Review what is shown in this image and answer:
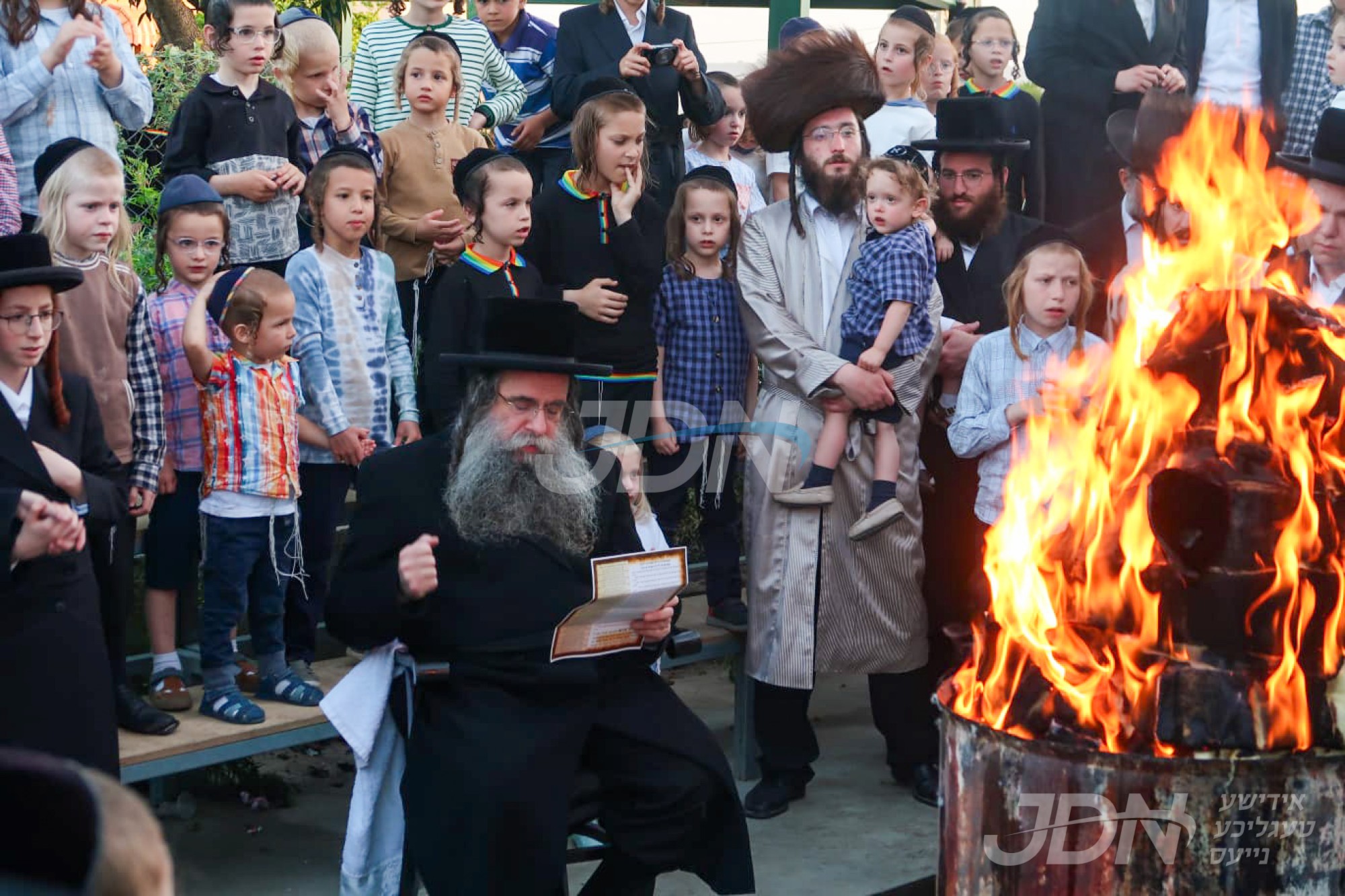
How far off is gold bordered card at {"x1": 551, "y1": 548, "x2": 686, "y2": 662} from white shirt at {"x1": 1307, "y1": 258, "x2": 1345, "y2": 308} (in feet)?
9.01

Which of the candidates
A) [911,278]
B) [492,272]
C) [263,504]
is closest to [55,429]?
[263,504]

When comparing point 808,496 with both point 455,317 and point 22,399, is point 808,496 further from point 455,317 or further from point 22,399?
point 22,399

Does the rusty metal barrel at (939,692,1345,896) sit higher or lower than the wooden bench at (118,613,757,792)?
higher

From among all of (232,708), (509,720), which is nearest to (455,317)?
(232,708)

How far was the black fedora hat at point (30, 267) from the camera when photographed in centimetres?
448

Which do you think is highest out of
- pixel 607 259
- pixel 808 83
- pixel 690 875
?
pixel 808 83

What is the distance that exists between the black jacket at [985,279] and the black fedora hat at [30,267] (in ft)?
12.0

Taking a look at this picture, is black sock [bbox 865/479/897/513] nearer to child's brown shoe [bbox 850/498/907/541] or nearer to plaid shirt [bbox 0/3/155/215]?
child's brown shoe [bbox 850/498/907/541]

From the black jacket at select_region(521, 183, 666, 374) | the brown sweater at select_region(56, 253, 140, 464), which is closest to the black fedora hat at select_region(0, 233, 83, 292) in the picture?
the brown sweater at select_region(56, 253, 140, 464)

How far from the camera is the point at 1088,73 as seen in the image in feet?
25.3

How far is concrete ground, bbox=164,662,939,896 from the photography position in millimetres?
5703

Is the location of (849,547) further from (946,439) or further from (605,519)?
(605,519)

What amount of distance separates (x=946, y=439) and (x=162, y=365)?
121 inches

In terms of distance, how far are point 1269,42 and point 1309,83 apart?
36cm
